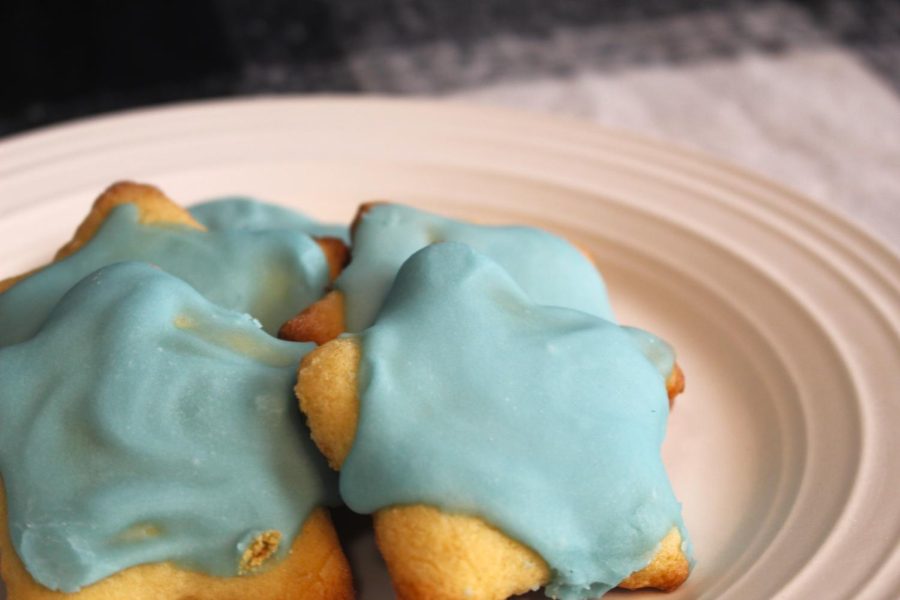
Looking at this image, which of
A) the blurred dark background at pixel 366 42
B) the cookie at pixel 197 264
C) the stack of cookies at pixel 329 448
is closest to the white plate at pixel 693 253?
the stack of cookies at pixel 329 448

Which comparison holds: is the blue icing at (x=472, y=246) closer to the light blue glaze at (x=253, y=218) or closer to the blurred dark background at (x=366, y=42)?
the light blue glaze at (x=253, y=218)

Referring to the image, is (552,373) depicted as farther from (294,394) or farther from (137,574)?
(137,574)

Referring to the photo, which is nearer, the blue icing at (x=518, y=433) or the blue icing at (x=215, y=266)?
the blue icing at (x=518, y=433)

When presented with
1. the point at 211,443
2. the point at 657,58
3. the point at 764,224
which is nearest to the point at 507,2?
the point at 657,58

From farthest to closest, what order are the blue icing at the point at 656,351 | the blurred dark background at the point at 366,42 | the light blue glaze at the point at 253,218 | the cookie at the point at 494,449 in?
the blurred dark background at the point at 366,42
the light blue glaze at the point at 253,218
the blue icing at the point at 656,351
the cookie at the point at 494,449

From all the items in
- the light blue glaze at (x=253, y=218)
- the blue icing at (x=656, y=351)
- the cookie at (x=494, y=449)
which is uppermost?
the blue icing at (x=656, y=351)

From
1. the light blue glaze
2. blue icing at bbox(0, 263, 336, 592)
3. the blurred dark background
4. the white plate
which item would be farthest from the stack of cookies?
the blurred dark background

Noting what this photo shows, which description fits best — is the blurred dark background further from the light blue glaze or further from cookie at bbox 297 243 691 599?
cookie at bbox 297 243 691 599
